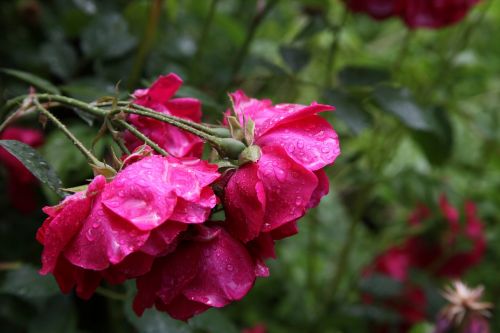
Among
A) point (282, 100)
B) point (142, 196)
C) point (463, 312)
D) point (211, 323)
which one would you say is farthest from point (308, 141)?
point (282, 100)

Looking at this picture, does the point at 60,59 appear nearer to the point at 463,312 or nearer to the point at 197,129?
the point at 197,129

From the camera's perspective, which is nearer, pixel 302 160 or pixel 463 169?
pixel 302 160

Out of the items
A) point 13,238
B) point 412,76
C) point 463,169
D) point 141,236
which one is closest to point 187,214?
point 141,236

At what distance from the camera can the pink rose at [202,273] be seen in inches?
19.8

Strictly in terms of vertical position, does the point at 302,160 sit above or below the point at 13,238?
above

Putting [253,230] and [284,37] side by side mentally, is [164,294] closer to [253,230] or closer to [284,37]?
[253,230]

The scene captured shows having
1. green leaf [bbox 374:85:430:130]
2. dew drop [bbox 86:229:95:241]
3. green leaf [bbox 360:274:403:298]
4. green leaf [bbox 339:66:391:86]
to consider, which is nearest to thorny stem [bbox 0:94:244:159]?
dew drop [bbox 86:229:95:241]

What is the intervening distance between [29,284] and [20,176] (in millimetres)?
184

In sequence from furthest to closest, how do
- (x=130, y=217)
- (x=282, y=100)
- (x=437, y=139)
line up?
(x=282, y=100) < (x=437, y=139) < (x=130, y=217)

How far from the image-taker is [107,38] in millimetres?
1054

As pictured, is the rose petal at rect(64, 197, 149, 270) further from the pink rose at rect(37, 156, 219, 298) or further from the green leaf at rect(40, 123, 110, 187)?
the green leaf at rect(40, 123, 110, 187)

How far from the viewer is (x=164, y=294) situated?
50 centimetres

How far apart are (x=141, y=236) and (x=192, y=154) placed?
0.49ft

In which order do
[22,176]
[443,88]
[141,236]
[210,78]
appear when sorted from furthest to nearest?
1. [443,88]
2. [210,78]
3. [22,176]
4. [141,236]
